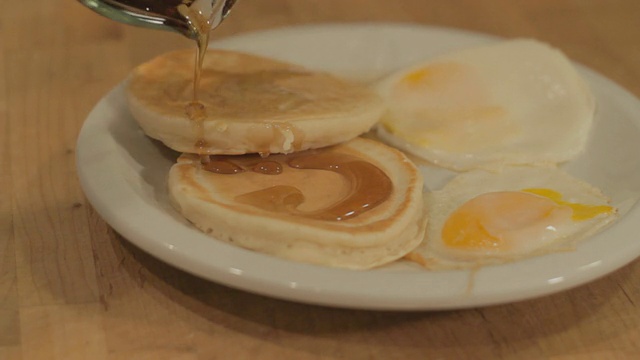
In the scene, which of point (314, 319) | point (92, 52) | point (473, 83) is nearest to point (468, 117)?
point (473, 83)

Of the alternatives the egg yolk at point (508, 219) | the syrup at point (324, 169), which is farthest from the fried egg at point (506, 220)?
the syrup at point (324, 169)

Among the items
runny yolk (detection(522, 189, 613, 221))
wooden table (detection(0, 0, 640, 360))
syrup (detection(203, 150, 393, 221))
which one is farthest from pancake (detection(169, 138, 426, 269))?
runny yolk (detection(522, 189, 613, 221))

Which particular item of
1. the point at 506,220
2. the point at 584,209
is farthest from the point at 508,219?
the point at 584,209

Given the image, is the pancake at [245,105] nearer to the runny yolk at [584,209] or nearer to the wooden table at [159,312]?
the wooden table at [159,312]

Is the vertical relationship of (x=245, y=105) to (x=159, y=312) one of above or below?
above

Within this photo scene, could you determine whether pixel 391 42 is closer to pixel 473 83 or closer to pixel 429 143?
pixel 473 83

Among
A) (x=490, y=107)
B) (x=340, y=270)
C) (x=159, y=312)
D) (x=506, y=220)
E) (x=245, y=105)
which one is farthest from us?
(x=490, y=107)

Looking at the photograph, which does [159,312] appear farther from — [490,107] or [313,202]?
[490,107]
